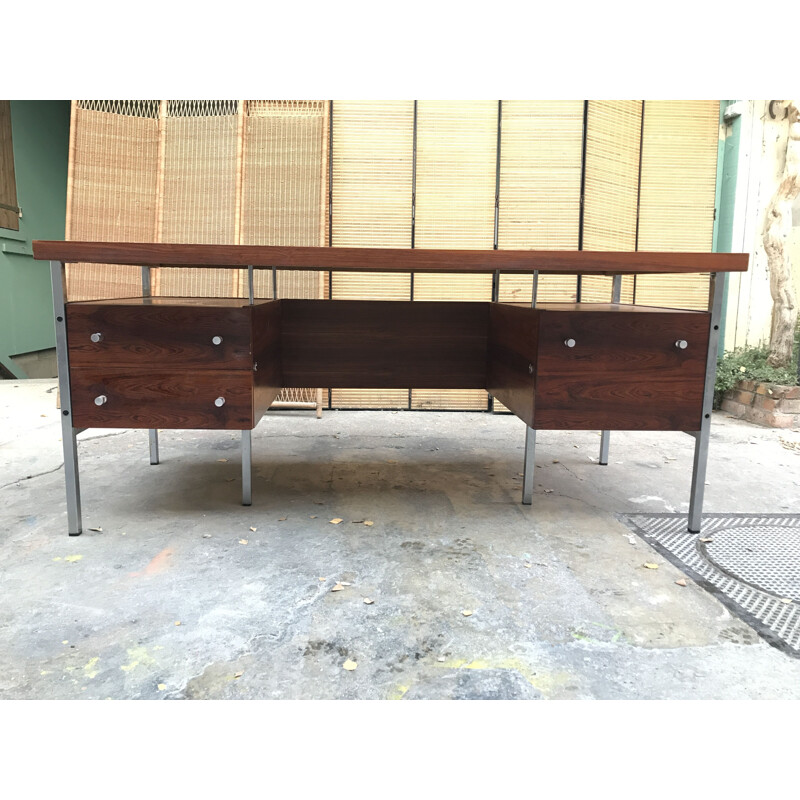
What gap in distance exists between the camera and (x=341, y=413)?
4305 millimetres

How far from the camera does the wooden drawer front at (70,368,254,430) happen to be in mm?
2076

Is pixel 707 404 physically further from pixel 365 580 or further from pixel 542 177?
pixel 542 177

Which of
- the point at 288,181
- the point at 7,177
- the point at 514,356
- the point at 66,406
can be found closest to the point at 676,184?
the point at 288,181

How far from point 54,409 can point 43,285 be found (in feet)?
10.5

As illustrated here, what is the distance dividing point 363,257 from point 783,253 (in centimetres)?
356

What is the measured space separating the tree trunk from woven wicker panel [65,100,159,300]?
3.94 m

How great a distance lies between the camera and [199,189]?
13.6 ft

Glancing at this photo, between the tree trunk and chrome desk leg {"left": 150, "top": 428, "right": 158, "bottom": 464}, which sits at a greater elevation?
the tree trunk

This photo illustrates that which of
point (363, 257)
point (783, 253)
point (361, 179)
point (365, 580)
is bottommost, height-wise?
point (365, 580)

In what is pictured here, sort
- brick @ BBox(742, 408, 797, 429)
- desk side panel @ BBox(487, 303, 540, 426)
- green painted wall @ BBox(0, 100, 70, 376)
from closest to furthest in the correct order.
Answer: desk side panel @ BBox(487, 303, 540, 426) → brick @ BBox(742, 408, 797, 429) → green painted wall @ BBox(0, 100, 70, 376)

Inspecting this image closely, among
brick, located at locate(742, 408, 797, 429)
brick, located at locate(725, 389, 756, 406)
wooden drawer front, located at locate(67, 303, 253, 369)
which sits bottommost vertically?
brick, located at locate(742, 408, 797, 429)

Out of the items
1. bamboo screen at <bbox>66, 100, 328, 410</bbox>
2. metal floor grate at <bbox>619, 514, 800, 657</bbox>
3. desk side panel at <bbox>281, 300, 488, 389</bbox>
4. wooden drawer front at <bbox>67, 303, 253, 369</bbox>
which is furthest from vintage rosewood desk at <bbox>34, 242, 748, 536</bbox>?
bamboo screen at <bbox>66, 100, 328, 410</bbox>

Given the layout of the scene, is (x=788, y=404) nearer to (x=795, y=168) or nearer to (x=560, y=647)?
(x=795, y=168)

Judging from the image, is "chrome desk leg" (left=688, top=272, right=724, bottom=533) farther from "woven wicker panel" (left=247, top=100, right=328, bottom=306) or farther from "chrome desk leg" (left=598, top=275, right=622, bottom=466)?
"woven wicker panel" (left=247, top=100, right=328, bottom=306)
